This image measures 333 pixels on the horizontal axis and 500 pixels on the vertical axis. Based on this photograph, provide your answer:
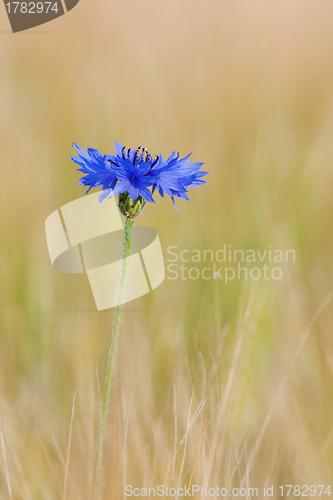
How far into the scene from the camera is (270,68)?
3.26 ft

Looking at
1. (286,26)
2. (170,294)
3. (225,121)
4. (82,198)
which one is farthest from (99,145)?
(286,26)

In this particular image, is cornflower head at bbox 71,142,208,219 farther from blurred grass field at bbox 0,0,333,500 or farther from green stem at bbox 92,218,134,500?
blurred grass field at bbox 0,0,333,500

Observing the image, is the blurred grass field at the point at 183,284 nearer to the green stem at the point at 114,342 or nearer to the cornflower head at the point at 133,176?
the green stem at the point at 114,342

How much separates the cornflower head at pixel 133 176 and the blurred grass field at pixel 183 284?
229 millimetres

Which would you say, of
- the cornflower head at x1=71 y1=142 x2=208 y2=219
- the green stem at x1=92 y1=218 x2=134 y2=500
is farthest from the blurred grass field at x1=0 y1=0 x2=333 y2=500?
the cornflower head at x1=71 y1=142 x2=208 y2=219

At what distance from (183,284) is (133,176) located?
0.99ft

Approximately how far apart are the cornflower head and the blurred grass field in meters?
0.23

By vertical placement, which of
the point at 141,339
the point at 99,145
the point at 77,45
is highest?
the point at 77,45

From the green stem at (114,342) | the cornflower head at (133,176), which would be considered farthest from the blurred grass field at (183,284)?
the cornflower head at (133,176)

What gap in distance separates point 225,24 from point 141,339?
86 centimetres

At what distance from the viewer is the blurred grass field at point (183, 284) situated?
0.54 m

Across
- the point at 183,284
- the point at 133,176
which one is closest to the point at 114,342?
the point at 133,176

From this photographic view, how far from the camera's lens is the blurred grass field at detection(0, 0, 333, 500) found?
0.54 meters

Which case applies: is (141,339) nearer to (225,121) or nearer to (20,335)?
(20,335)
